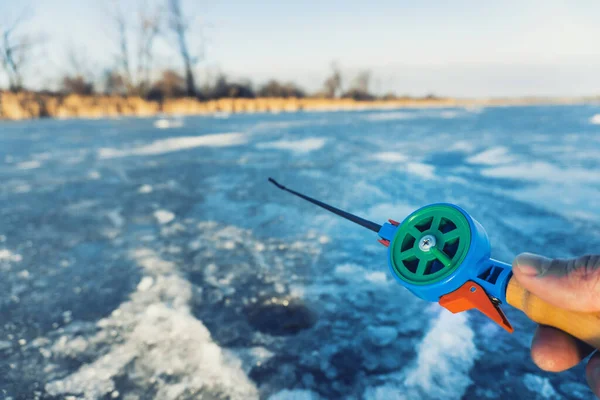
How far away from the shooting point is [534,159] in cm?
545

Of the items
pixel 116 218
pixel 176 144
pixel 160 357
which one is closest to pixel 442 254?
pixel 160 357

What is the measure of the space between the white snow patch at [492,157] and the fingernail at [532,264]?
5.09 meters

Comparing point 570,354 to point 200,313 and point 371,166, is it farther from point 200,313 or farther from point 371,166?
point 371,166

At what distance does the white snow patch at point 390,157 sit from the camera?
5880mm

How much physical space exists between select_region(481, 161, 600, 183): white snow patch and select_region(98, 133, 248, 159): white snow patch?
5552mm

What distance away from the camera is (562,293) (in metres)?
0.87

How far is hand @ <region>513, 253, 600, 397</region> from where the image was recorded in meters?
0.83

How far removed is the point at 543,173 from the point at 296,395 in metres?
4.56

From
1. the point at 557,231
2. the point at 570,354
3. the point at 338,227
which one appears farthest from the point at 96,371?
the point at 557,231

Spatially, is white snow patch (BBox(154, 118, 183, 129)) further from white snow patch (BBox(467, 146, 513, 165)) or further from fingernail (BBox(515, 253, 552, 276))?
fingernail (BBox(515, 253, 552, 276))

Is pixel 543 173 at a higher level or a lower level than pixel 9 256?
higher

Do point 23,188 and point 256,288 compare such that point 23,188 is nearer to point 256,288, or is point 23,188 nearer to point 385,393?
point 256,288

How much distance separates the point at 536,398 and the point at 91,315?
79.6 inches

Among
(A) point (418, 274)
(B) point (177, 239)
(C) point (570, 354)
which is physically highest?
(A) point (418, 274)
